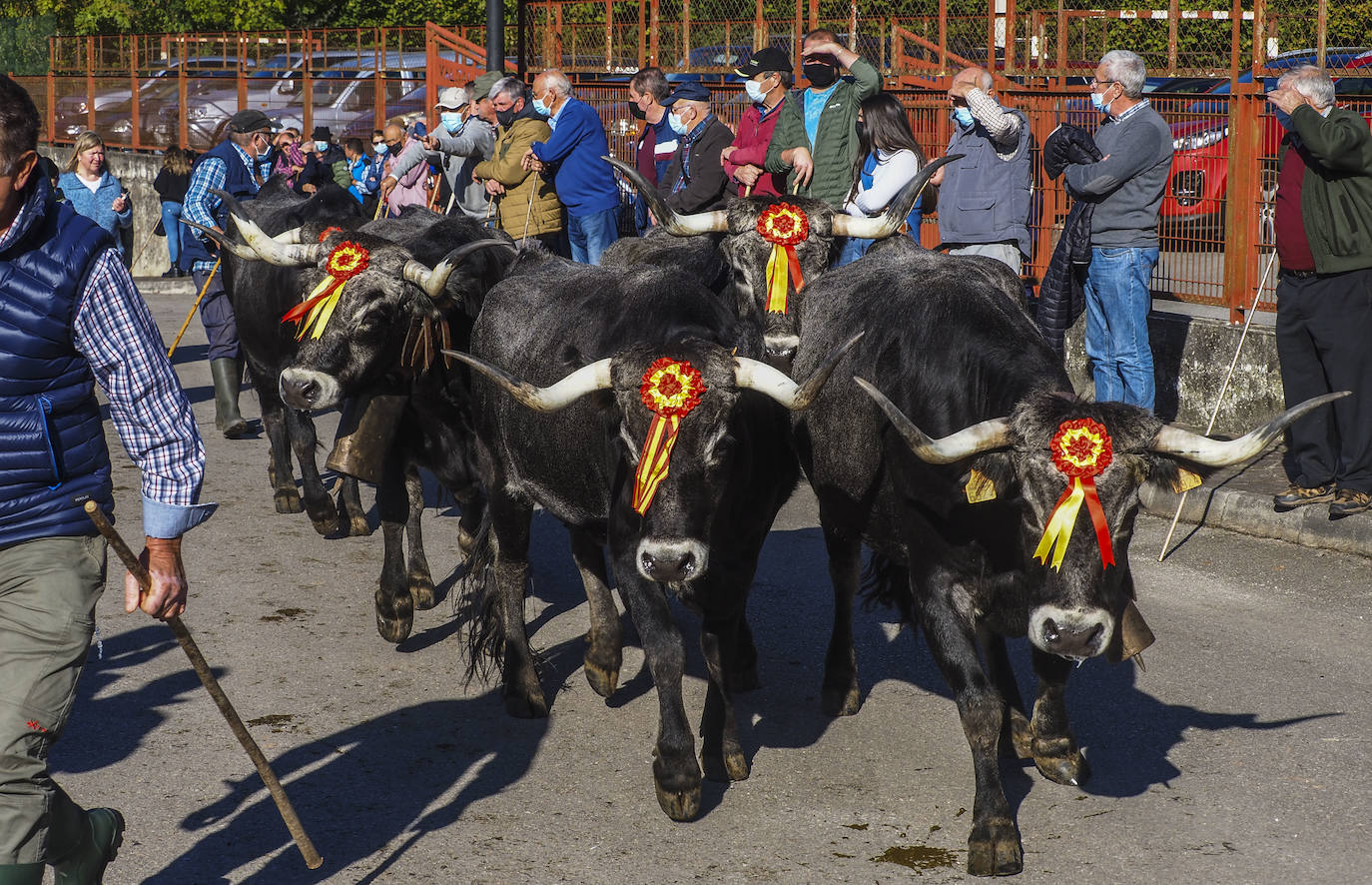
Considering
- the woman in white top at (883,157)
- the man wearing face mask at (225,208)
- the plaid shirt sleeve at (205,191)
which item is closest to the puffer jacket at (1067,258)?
the woman in white top at (883,157)

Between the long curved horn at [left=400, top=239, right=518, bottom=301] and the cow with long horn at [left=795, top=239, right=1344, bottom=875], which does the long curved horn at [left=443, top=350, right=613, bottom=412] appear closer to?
the cow with long horn at [left=795, top=239, right=1344, bottom=875]

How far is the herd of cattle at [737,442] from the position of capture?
432cm

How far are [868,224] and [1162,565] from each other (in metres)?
2.41

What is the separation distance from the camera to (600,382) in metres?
4.94

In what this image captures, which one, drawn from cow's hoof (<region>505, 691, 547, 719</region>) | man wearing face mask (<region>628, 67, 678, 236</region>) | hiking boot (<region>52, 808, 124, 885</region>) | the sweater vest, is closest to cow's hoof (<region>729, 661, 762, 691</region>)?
cow's hoof (<region>505, 691, 547, 719</region>)

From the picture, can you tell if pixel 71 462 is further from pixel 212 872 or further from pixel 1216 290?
pixel 1216 290

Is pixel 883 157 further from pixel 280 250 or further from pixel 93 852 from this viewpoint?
pixel 93 852

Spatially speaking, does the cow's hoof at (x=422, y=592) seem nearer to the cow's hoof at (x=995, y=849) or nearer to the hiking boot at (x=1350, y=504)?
the cow's hoof at (x=995, y=849)

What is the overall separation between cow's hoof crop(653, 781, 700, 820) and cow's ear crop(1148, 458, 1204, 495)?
173 centimetres

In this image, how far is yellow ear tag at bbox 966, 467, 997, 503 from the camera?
4.36 m

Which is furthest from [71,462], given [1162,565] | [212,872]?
[1162,565]

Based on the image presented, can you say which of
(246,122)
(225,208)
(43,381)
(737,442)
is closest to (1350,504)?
(737,442)

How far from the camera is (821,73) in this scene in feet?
32.4

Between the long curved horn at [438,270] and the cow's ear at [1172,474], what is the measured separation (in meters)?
3.13
